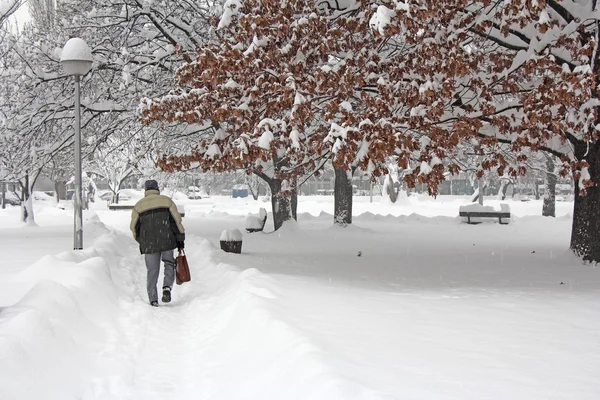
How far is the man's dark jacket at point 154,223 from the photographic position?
8.44 meters

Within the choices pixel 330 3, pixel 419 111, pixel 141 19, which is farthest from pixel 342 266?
pixel 141 19

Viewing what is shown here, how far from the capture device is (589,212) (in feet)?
36.8

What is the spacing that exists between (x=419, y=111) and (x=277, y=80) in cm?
245

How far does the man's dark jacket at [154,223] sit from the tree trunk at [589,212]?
25.5 feet

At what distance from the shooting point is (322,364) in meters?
4.27

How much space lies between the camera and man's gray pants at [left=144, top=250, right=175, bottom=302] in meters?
8.30

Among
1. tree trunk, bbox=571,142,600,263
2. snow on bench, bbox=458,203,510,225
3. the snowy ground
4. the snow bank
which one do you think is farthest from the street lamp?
snow on bench, bbox=458,203,510,225

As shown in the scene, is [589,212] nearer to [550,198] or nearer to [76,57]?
[76,57]

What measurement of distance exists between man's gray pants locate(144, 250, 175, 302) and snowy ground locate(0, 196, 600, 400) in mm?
286

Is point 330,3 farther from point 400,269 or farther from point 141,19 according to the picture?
point 141,19

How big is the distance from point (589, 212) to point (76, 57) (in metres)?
10.7

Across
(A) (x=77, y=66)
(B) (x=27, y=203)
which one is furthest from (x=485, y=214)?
(B) (x=27, y=203)

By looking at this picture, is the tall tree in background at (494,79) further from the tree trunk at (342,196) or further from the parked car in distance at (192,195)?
the parked car in distance at (192,195)

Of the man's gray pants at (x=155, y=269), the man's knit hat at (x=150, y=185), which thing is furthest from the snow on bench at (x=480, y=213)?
the man's knit hat at (x=150, y=185)
